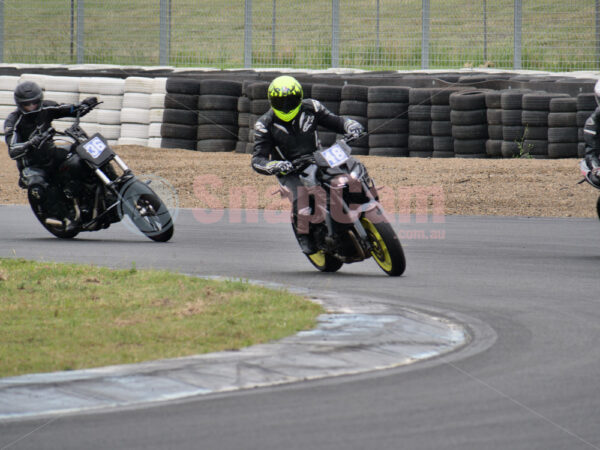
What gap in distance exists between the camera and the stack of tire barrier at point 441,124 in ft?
59.2

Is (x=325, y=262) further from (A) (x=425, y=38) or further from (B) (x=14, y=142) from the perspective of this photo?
(A) (x=425, y=38)

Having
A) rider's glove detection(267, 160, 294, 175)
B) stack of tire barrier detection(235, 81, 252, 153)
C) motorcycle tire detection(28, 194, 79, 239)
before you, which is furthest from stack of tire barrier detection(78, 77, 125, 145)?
rider's glove detection(267, 160, 294, 175)

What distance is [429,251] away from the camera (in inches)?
428

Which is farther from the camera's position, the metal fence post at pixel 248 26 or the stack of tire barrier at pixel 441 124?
the metal fence post at pixel 248 26

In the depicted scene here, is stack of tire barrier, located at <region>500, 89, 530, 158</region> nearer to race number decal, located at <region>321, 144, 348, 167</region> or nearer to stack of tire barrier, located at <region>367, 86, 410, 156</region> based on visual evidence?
stack of tire barrier, located at <region>367, 86, 410, 156</region>

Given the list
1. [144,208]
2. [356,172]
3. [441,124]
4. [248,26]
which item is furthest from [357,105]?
[356,172]

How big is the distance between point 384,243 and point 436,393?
380 cm

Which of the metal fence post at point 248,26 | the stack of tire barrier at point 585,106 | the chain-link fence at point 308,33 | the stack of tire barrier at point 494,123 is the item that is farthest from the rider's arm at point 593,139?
the metal fence post at point 248,26

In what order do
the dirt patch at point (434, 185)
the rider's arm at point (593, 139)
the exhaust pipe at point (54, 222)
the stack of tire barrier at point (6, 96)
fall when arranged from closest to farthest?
the rider's arm at point (593, 139) < the exhaust pipe at point (54, 222) < the dirt patch at point (434, 185) < the stack of tire barrier at point (6, 96)

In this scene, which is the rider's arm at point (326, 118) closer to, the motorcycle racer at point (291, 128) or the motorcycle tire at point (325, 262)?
the motorcycle racer at point (291, 128)

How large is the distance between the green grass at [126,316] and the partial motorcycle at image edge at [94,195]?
86.0 inches

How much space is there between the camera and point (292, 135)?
30.3ft

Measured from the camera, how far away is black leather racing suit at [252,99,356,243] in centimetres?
920

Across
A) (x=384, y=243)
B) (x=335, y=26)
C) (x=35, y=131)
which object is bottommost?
(x=384, y=243)
